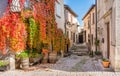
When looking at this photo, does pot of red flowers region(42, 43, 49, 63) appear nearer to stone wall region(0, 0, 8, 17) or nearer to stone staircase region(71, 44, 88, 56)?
stone wall region(0, 0, 8, 17)

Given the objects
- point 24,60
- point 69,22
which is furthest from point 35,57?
point 69,22

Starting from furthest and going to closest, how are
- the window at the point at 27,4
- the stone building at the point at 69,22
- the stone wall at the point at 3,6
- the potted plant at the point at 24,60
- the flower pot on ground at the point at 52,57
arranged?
the stone building at the point at 69,22, the flower pot on ground at the point at 52,57, the window at the point at 27,4, the stone wall at the point at 3,6, the potted plant at the point at 24,60

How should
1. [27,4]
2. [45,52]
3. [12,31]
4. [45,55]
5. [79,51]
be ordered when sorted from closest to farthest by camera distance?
1. [12,31]
2. [27,4]
3. [45,52]
4. [45,55]
5. [79,51]

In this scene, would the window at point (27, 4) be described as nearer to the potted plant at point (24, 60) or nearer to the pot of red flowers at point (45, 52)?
the potted plant at point (24, 60)

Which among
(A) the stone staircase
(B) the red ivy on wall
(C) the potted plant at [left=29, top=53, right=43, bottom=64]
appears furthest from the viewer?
(A) the stone staircase

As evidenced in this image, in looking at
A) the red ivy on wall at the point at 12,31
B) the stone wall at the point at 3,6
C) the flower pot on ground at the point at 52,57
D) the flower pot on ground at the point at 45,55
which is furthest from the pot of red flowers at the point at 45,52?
the stone wall at the point at 3,6

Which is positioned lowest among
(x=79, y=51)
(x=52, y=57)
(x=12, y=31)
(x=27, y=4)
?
(x=79, y=51)

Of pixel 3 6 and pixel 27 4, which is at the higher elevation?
pixel 27 4

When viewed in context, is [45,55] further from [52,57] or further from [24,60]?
[24,60]

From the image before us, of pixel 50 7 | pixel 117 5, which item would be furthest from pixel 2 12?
pixel 117 5

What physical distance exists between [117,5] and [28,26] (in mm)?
5724

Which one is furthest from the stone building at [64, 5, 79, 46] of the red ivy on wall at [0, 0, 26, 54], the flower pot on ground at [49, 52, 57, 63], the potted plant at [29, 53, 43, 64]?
the red ivy on wall at [0, 0, 26, 54]

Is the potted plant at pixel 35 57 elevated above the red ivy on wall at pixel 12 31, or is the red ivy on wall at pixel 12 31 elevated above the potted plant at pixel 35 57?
the red ivy on wall at pixel 12 31

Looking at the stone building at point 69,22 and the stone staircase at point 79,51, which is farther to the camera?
the stone building at point 69,22
